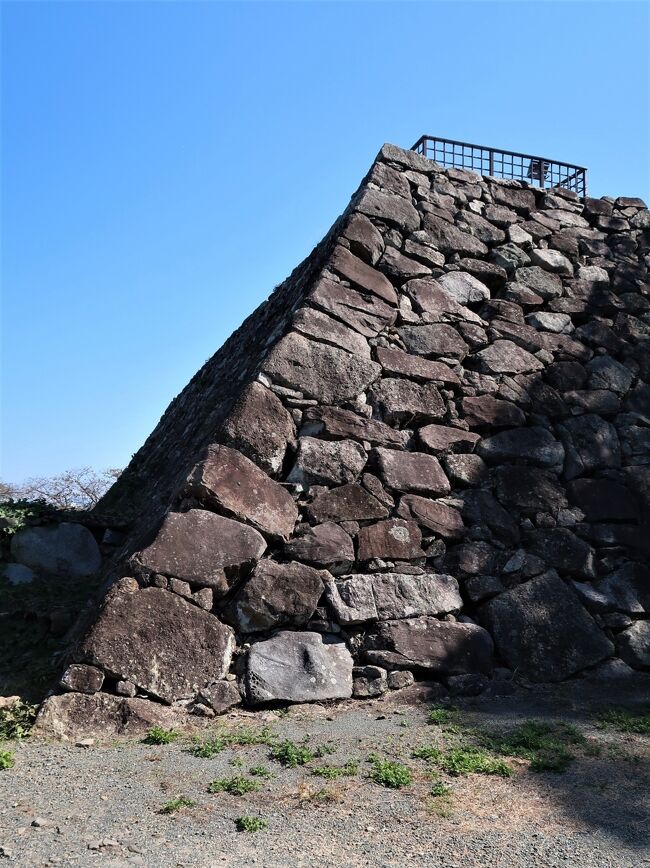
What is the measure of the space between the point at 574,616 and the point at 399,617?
138 centimetres

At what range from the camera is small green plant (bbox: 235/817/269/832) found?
2.72m

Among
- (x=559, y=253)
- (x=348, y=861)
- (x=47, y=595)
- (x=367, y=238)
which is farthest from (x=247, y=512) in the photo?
(x=559, y=253)

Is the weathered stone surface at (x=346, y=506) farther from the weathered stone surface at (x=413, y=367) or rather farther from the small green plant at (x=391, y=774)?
the small green plant at (x=391, y=774)

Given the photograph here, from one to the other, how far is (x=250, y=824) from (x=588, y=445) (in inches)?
179

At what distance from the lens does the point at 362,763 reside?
Answer: 11.2ft

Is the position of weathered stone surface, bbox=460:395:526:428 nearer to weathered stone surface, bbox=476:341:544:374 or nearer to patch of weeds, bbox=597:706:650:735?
weathered stone surface, bbox=476:341:544:374

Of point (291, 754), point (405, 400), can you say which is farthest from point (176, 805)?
point (405, 400)

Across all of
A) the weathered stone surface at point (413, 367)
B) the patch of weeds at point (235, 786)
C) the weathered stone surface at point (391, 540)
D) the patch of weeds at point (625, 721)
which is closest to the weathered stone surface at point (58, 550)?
the weathered stone surface at point (391, 540)

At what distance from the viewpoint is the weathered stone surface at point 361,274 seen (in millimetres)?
6055

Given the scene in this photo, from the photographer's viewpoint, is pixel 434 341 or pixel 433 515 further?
pixel 434 341

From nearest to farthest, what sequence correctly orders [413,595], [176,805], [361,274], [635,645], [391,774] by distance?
[176,805] < [391,774] < [413,595] < [635,645] < [361,274]

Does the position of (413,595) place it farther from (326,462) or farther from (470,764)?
(470,764)

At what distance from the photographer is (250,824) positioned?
273 centimetres

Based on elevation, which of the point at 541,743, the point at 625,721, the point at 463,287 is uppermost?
the point at 463,287
